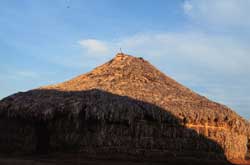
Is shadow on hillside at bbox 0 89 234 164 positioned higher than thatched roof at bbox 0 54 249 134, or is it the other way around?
thatched roof at bbox 0 54 249 134

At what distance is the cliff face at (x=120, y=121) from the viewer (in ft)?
47.2

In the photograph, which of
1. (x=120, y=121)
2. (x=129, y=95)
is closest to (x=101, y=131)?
(x=120, y=121)

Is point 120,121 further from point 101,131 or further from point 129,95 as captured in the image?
point 129,95

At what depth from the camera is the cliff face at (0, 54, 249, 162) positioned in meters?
14.4

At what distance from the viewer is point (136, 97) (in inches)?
607

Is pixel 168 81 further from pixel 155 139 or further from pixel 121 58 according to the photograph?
pixel 155 139

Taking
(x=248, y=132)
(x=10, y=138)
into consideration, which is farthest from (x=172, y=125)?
(x=10, y=138)

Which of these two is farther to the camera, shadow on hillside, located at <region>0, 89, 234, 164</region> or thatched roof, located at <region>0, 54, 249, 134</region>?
thatched roof, located at <region>0, 54, 249, 134</region>

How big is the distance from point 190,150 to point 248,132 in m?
4.13

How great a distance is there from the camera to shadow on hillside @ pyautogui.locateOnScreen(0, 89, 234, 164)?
14281mm

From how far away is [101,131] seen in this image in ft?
47.2

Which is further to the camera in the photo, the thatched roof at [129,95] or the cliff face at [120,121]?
the thatched roof at [129,95]

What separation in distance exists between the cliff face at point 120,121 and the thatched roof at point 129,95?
35mm

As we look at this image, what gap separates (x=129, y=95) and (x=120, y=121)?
1.60 meters
